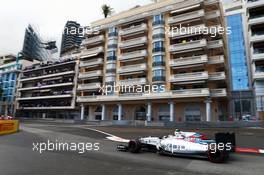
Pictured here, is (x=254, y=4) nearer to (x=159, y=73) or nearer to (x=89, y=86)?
(x=159, y=73)

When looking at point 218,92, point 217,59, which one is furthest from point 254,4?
point 218,92

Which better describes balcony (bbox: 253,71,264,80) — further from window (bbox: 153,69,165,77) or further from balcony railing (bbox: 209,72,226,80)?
window (bbox: 153,69,165,77)

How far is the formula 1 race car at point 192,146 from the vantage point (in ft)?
30.8

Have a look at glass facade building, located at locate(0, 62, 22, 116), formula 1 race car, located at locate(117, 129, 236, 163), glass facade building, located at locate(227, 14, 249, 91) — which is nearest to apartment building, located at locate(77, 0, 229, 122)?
glass facade building, located at locate(227, 14, 249, 91)

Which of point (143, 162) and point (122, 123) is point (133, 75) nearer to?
point (122, 123)

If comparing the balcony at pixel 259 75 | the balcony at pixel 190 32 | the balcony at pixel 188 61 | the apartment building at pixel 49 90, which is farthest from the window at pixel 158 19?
the apartment building at pixel 49 90

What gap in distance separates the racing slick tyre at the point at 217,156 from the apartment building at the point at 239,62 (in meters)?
38.9

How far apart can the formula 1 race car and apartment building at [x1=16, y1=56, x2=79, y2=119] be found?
50.5 m

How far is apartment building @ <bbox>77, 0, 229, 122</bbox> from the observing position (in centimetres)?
3869

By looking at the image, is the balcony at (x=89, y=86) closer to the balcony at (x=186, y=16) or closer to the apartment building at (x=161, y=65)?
the apartment building at (x=161, y=65)

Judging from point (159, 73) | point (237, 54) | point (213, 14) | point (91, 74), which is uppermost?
point (213, 14)

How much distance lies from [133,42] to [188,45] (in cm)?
1280

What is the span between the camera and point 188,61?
129 feet

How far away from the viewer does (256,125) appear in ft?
90.4
